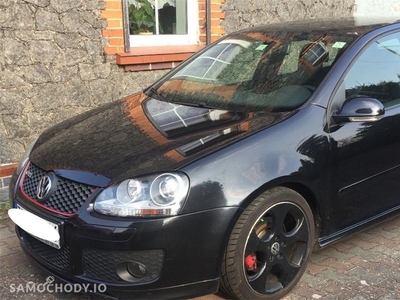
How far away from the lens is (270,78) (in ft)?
11.3

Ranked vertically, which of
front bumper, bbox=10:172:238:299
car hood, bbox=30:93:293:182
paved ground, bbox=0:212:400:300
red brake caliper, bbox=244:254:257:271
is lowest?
paved ground, bbox=0:212:400:300

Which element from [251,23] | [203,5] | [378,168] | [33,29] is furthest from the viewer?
[251,23]

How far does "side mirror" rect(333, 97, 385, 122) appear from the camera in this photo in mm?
3049

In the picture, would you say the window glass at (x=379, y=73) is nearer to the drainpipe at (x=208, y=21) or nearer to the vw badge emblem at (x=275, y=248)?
the vw badge emblem at (x=275, y=248)

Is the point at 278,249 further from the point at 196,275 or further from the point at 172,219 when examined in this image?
the point at 172,219

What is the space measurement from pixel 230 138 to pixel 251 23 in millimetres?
4603

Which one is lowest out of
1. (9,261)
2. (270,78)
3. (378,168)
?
(9,261)

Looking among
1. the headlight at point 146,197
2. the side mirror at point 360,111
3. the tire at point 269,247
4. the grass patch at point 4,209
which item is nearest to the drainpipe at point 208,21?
the grass patch at point 4,209

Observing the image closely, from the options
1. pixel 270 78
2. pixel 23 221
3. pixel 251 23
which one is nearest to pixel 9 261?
pixel 23 221

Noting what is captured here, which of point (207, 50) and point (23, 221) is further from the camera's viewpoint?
point (207, 50)

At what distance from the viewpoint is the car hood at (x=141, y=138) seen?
2666mm

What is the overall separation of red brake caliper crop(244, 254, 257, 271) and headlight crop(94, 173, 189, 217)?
538 millimetres

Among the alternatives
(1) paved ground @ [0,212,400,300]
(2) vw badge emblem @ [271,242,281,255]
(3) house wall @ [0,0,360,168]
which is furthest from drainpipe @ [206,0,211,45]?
(2) vw badge emblem @ [271,242,281,255]

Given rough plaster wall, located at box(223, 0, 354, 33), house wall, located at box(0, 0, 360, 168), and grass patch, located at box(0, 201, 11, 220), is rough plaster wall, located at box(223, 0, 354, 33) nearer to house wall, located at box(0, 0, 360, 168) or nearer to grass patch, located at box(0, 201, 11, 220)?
house wall, located at box(0, 0, 360, 168)
